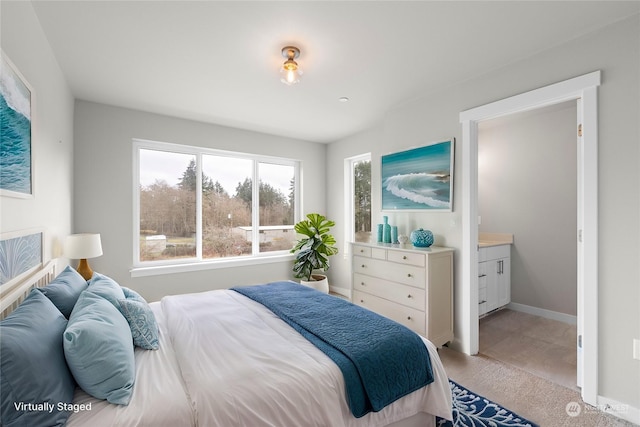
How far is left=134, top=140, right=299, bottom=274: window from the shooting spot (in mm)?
3840

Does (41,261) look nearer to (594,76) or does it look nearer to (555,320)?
(594,76)

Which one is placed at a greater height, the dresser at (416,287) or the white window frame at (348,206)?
the white window frame at (348,206)

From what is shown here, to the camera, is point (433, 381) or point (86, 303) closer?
point (86, 303)

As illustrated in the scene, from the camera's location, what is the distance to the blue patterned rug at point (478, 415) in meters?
1.88

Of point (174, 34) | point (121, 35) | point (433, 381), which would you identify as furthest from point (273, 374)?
point (121, 35)

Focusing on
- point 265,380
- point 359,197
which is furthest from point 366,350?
point 359,197

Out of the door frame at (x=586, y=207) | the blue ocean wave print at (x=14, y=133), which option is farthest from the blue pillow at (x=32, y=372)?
the door frame at (x=586, y=207)

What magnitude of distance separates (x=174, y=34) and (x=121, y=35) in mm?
393

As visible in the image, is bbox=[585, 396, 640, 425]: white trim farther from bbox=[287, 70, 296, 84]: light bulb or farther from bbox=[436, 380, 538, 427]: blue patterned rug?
bbox=[287, 70, 296, 84]: light bulb

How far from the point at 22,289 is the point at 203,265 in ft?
8.36

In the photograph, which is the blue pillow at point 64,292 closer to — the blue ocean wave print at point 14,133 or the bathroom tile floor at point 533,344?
the blue ocean wave print at point 14,133

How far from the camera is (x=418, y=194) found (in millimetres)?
3361

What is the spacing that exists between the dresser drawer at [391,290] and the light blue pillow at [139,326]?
Result: 7.28 feet

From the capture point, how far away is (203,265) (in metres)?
4.06
